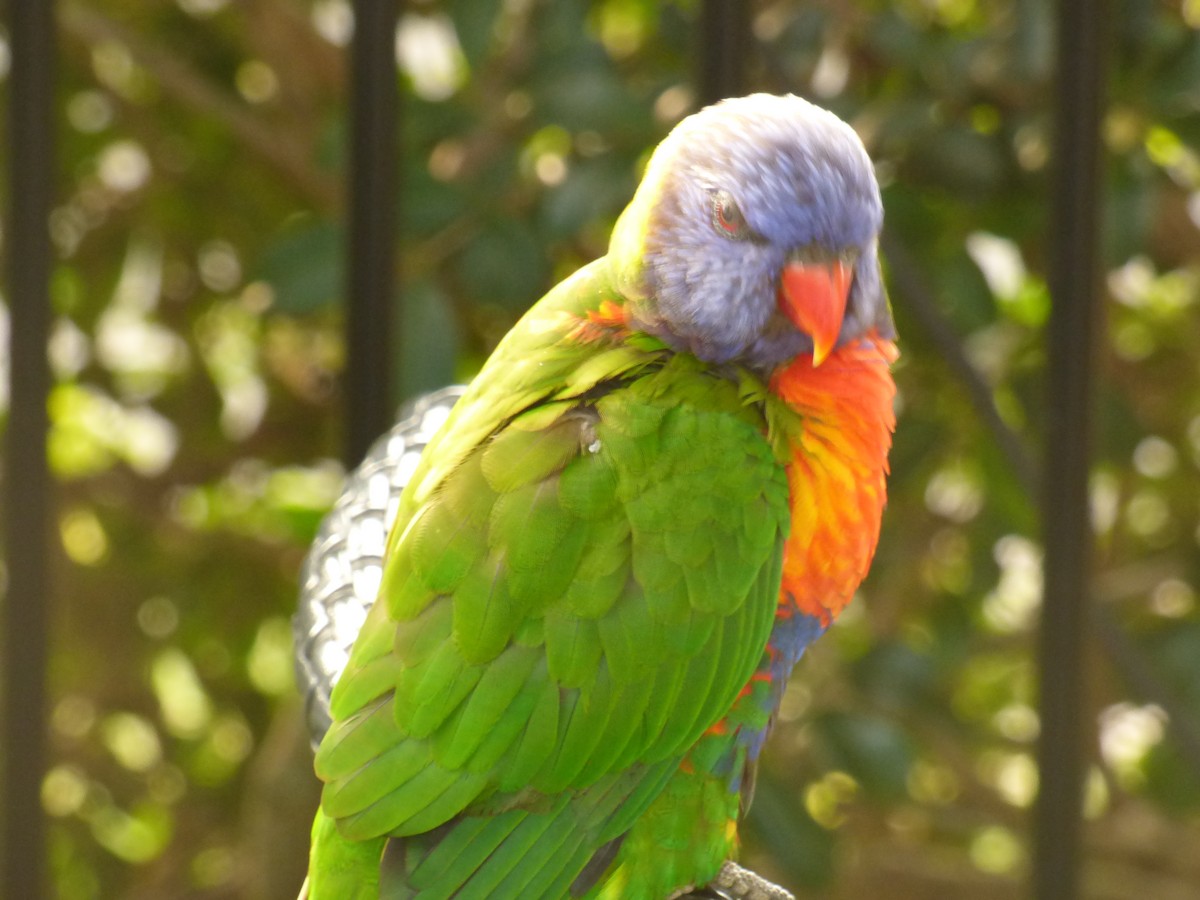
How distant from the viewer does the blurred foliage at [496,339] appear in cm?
125

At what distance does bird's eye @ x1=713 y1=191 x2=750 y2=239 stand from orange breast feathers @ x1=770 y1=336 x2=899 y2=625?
0.29ft

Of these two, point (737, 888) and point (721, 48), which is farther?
point (721, 48)

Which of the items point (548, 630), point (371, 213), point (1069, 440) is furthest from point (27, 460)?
point (1069, 440)

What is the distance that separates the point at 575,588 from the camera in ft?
2.43

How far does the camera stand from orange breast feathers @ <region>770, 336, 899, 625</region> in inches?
30.6

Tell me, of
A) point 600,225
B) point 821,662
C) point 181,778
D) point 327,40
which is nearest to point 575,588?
point 600,225

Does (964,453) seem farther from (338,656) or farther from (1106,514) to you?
(338,656)

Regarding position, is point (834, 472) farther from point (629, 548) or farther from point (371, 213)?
point (371, 213)

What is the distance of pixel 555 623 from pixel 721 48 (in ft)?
1.43

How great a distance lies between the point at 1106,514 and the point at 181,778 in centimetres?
113

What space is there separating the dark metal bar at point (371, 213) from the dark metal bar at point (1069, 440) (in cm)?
45

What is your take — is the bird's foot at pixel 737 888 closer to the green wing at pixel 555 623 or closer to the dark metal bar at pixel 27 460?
the green wing at pixel 555 623

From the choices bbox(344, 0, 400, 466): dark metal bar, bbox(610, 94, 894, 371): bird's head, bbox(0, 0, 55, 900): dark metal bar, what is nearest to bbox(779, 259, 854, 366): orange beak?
bbox(610, 94, 894, 371): bird's head

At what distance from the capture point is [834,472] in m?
0.78
